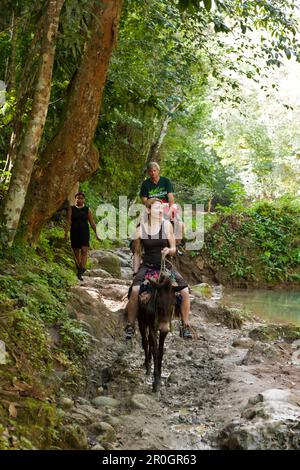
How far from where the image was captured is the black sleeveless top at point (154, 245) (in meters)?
8.13

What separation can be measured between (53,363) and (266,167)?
30.1 metres

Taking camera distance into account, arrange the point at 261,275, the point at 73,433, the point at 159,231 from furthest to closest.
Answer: the point at 261,275
the point at 159,231
the point at 73,433

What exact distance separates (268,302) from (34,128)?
510 inches

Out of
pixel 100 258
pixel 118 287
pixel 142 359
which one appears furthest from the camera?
pixel 100 258

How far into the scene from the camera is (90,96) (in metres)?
10.1

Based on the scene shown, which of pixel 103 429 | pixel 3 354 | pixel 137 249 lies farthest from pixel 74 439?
pixel 137 249

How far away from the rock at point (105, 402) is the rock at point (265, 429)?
4.73 feet

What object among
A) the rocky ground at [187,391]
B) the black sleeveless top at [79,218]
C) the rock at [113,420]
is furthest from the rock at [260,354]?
the black sleeveless top at [79,218]

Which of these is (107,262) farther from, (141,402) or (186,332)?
(141,402)

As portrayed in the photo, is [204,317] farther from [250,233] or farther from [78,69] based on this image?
[250,233]

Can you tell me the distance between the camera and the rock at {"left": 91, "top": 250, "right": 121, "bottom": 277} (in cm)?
1698

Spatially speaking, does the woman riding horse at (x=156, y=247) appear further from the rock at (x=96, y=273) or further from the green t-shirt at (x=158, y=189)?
the rock at (x=96, y=273)

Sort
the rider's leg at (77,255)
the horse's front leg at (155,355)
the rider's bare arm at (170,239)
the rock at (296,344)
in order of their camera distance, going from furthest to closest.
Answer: the rider's leg at (77,255), the rock at (296,344), the rider's bare arm at (170,239), the horse's front leg at (155,355)

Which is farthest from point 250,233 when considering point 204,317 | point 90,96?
point 90,96
